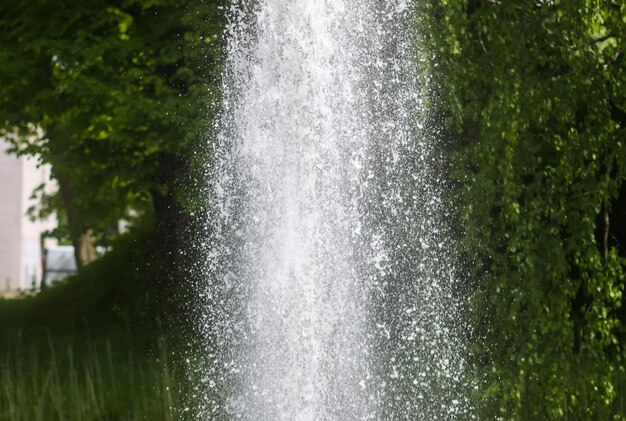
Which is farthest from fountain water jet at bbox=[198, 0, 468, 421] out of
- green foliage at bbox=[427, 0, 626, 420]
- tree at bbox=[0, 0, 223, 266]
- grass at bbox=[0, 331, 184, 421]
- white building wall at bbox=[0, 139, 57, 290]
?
white building wall at bbox=[0, 139, 57, 290]

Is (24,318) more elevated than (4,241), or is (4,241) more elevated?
(4,241)

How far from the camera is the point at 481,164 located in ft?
22.1

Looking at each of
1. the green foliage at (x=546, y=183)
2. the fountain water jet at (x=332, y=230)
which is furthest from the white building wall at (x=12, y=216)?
the green foliage at (x=546, y=183)

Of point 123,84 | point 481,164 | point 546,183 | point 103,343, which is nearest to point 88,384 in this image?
point 481,164

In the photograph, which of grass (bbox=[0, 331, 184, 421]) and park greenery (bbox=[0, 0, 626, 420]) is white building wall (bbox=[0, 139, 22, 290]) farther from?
park greenery (bbox=[0, 0, 626, 420])

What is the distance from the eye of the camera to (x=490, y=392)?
682cm

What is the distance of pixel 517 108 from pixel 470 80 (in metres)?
0.57

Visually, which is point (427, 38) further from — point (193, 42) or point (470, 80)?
point (193, 42)

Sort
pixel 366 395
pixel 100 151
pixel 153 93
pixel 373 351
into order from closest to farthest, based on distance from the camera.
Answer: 1. pixel 366 395
2. pixel 373 351
3. pixel 153 93
4. pixel 100 151

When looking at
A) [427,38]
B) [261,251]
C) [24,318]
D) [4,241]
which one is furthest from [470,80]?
[4,241]

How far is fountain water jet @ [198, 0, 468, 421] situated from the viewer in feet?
18.7

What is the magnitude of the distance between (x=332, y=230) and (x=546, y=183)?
1627mm

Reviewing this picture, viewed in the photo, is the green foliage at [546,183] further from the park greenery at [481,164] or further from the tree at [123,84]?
the tree at [123,84]

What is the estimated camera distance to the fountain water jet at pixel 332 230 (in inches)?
225
